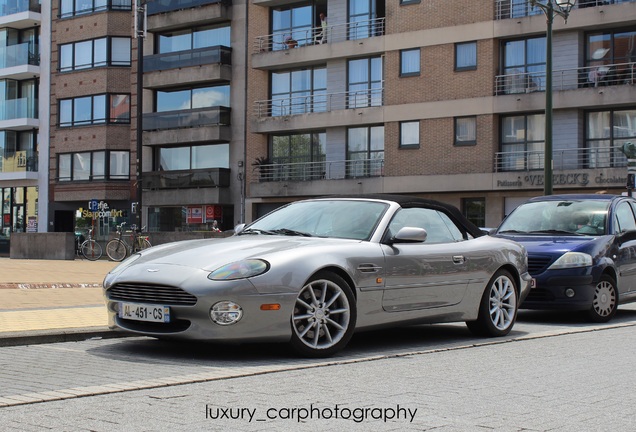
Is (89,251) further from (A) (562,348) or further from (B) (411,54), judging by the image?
(A) (562,348)

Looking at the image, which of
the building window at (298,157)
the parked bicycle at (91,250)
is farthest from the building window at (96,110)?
the parked bicycle at (91,250)

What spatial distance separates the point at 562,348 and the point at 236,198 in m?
37.6

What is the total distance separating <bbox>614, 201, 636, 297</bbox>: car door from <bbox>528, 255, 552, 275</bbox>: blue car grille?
1.14 m

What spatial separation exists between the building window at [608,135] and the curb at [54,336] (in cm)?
2895

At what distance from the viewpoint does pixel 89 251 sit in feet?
114

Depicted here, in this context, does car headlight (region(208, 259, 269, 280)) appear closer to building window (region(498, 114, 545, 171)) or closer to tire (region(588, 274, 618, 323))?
tire (region(588, 274, 618, 323))

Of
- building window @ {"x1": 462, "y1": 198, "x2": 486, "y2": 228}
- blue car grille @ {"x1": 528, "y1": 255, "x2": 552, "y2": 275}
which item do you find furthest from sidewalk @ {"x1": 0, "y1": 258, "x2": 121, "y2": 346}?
building window @ {"x1": 462, "y1": 198, "x2": 486, "y2": 228}

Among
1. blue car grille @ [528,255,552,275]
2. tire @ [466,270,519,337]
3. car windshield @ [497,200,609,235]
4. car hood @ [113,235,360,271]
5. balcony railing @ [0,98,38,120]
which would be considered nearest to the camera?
car hood @ [113,235,360,271]

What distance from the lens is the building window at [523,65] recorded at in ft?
121

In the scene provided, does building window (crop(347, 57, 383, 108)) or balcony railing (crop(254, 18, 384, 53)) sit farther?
balcony railing (crop(254, 18, 384, 53))

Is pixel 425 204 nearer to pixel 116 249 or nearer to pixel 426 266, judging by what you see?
pixel 426 266

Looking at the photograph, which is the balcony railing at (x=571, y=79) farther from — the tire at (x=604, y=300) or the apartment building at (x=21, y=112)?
the apartment building at (x=21, y=112)

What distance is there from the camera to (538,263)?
39.9 ft

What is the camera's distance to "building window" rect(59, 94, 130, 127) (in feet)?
163
